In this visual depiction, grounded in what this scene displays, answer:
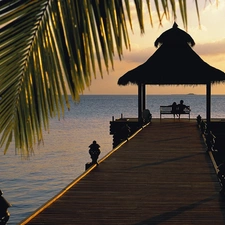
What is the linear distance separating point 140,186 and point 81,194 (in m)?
1.18

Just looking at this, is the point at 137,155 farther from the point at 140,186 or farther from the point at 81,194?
the point at 81,194

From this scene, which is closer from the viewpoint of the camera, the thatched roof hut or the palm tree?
the palm tree

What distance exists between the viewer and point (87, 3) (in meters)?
1.52

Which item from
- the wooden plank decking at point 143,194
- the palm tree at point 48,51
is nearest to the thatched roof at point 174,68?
the wooden plank decking at point 143,194

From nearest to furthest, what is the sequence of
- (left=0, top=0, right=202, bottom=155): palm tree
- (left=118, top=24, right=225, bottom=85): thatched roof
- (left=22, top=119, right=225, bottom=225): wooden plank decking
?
(left=0, top=0, right=202, bottom=155): palm tree → (left=22, top=119, right=225, bottom=225): wooden plank decking → (left=118, top=24, right=225, bottom=85): thatched roof

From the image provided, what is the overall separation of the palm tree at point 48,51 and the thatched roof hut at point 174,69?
18.6 metres

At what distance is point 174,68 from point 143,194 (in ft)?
46.3

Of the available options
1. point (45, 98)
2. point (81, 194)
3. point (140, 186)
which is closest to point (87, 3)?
point (45, 98)

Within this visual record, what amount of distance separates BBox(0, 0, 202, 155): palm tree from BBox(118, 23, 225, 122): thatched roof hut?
18644mm

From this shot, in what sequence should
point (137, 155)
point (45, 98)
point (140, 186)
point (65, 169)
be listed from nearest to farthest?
point (45, 98) < point (140, 186) < point (137, 155) < point (65, 169)

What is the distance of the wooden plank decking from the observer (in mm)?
5285

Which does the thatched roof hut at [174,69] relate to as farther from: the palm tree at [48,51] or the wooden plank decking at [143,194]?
the palm tree at [48,51]

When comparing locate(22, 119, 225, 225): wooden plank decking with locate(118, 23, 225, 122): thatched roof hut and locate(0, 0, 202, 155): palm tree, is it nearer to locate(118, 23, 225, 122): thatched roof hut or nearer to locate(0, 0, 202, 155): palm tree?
locate(0, 0, 202, 155): palm tree

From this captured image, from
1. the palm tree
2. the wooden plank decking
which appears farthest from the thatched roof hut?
the palm tree
